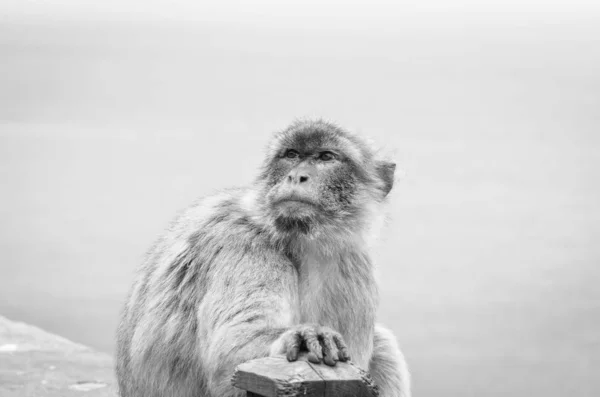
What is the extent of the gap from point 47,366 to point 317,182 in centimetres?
345

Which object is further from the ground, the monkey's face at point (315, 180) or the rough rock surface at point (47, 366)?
the monkey's face at point (315, 180)

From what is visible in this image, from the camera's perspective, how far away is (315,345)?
12.0ft

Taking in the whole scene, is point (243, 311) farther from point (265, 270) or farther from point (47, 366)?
point (47, 366)

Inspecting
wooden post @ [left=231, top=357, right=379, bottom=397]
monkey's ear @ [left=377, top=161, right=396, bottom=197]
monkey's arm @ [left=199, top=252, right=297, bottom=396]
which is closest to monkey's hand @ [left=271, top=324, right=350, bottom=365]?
wooden post @ [left=231, top=357, right=379, bottom=397]

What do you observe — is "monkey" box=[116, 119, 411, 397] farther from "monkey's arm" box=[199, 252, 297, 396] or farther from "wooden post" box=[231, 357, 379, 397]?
"wooden post" box=[231, 357, 379, 397]

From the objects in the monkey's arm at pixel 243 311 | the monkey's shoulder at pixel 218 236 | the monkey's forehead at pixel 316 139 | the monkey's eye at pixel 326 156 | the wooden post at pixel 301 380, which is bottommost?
the wooden post at pixel 301 380

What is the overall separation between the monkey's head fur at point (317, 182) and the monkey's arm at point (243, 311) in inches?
9.0

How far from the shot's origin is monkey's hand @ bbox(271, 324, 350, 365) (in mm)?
3557

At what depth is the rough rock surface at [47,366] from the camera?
22.6 feet

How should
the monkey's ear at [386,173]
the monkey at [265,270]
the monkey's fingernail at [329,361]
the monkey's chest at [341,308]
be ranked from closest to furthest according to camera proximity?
the monkey's fingernail at [329,361] < the monkey at [265,270] < the monkey's chest at [341,308] < the monkey's ear at [386,173]

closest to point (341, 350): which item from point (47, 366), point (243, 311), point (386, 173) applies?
point (243, 311)

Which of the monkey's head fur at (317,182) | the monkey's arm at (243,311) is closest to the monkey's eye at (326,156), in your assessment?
the monkey's head fur at (317,182)

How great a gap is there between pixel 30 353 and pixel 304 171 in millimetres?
3854

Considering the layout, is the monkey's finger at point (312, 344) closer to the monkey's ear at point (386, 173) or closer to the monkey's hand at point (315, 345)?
the monkey's hand at point (315, 345)
